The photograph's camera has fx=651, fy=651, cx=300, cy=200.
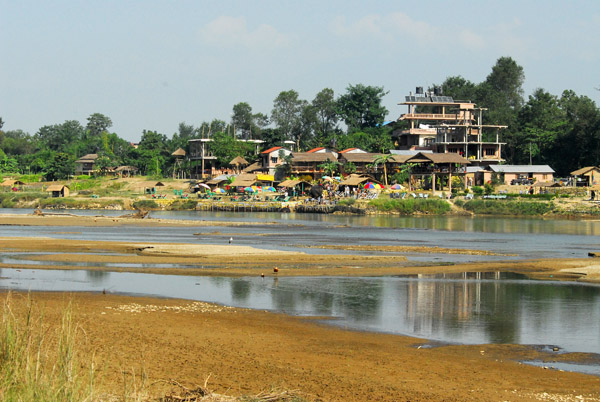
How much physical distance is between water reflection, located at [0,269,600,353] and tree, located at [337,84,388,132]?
99.3m

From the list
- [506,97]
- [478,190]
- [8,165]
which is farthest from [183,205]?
[506,97]

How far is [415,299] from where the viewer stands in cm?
2373

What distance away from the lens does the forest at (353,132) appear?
97.7m

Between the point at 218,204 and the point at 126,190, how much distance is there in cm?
2375

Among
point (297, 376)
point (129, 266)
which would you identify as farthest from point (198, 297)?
point (297, 376)

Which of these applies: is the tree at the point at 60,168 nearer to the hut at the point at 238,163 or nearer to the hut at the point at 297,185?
the hut at the point at 238,163

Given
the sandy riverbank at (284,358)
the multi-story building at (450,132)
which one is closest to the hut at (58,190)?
the multi-story building at (450,132)

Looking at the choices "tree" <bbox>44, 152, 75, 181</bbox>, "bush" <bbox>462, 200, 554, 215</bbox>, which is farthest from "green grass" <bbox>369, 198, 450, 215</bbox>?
"tree" <bbox>44, 152, 75, 181</bbox>

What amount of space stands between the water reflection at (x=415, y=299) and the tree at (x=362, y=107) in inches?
3909

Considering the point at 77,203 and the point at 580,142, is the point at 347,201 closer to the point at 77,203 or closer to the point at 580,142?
the point at 580,142

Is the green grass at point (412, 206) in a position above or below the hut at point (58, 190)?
below

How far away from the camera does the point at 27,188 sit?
367ft

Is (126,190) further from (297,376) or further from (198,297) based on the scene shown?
(297,376)

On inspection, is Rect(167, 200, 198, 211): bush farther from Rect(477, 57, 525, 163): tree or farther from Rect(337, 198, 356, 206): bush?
Rect(477, 57, 525, 163): tree
